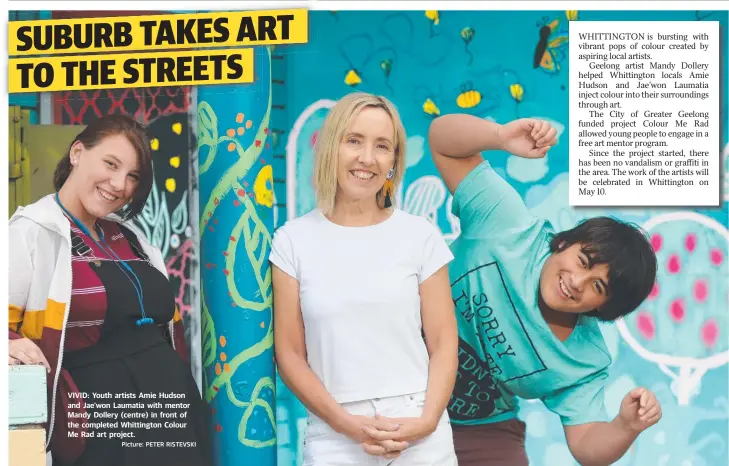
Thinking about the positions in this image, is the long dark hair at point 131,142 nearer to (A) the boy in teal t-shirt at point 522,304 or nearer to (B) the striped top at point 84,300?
(B) the striped top at point 84,300

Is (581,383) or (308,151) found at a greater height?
(308,151)

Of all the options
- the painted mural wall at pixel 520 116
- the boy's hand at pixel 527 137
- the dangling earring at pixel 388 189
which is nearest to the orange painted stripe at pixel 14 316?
the painted mural wall at pixel 520 116

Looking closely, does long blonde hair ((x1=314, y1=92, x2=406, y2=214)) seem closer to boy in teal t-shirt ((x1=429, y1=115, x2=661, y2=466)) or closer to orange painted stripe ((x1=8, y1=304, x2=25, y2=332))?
boy in teal t-shirt ((x1=429, y1=115, x2=661, y2=466))

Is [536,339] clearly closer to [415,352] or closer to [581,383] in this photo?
[581,383]

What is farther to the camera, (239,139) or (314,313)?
(239,139)

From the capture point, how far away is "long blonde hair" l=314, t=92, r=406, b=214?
12.9ft

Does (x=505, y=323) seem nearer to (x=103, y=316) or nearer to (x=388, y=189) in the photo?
(x=388, y=189)

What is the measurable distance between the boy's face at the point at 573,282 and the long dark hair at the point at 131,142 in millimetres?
1874

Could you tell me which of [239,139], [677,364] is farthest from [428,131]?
[677,364]

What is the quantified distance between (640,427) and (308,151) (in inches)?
79.2

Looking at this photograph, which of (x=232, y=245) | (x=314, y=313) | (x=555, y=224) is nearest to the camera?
(x=314, y=313)

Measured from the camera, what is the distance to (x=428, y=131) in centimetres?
440

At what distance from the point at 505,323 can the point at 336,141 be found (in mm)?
1192

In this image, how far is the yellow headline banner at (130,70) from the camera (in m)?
4.16
